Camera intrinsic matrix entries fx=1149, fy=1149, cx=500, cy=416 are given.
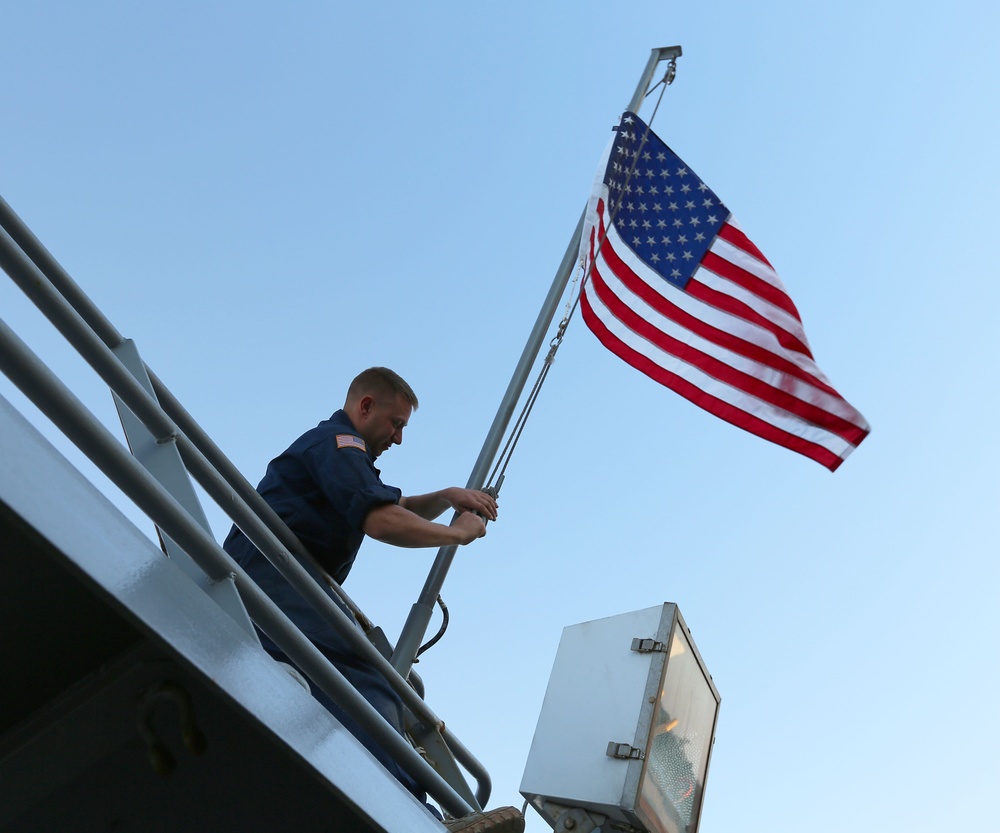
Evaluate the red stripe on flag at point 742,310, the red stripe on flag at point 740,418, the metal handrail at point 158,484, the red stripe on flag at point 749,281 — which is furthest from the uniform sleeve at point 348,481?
the red stripe on flag at point 749,281

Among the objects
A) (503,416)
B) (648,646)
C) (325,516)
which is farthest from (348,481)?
(503,416)

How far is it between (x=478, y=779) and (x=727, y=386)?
10.5 feet

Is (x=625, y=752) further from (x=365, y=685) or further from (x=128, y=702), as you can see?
(x=128, y=702)

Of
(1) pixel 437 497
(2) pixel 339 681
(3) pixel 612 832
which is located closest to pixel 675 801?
(3) pixel 612 832

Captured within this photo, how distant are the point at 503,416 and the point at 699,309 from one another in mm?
1734

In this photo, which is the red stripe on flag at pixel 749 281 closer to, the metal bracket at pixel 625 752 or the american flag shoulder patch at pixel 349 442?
the metal bracket at pixel 625 752

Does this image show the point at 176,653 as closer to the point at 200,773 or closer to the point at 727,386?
the point at 200,773

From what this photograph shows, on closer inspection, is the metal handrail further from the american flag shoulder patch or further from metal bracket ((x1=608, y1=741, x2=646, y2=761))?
metal bracket ((x1=608, y1=741, x2=646, y2=761))

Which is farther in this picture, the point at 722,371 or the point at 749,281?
the point at 749,281

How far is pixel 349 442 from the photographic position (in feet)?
13.4

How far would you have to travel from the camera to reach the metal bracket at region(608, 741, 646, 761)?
4.77m

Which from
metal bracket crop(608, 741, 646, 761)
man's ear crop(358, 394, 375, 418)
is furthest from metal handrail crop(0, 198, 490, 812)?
metal bracket crop(608, 741, 646, 761)

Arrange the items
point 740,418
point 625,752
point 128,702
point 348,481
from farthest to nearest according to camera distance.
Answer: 1. point 740,418
2. point 625,752
3. point 348,481
4. point 128,702

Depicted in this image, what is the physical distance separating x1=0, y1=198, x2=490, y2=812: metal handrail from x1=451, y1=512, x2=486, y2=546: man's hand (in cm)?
53
